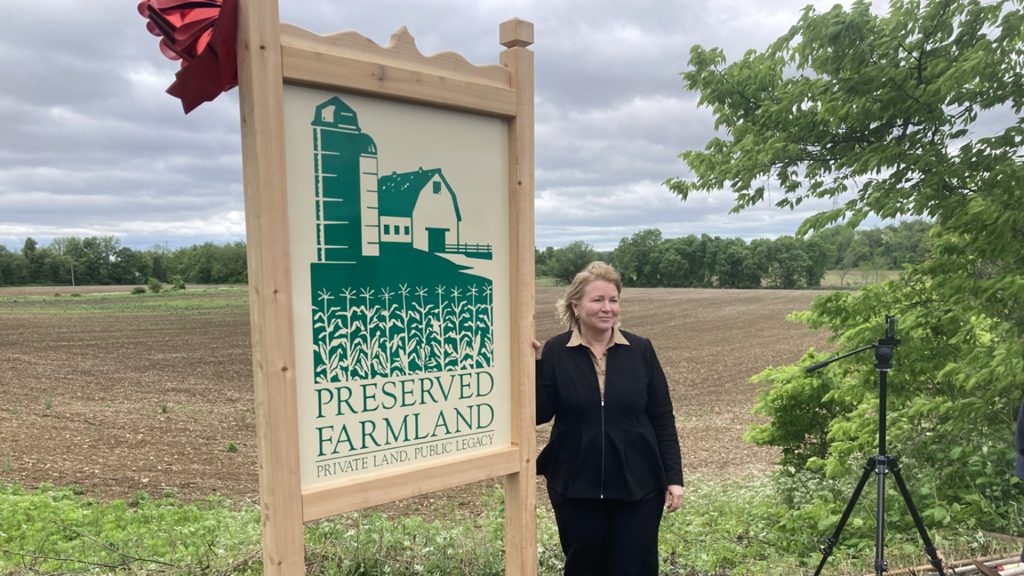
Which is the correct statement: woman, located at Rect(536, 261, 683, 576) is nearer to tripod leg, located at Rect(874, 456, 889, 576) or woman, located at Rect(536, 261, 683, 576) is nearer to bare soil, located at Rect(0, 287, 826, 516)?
tripod leg, located at Rect(874, 456, 889, 576)

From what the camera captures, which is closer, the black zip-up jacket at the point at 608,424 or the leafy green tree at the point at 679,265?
the black zip-up jacket at the point at 608,424

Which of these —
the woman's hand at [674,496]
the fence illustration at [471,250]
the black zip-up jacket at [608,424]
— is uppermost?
the fence illustration at [471,250]

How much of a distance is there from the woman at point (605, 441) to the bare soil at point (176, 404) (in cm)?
442

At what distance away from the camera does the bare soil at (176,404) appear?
8.53 metres

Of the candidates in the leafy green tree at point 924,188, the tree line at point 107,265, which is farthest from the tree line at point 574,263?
the leafy green tree at point 924,188

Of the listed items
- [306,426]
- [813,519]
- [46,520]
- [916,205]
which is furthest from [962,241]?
[46,520]

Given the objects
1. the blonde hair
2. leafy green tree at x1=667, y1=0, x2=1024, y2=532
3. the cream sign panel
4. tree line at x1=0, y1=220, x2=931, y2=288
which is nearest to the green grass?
leafy green tree at x1=667, y1=0, x2=1024, y2=532

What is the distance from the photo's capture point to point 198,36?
2.19 meters

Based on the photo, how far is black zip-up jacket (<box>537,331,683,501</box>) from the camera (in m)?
2.92

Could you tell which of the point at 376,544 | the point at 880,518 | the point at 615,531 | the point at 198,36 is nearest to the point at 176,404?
the point at 376,544

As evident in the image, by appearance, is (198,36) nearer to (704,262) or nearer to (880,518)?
(880,518)

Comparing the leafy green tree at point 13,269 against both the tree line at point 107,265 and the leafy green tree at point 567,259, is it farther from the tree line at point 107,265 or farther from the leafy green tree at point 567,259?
the leafy green tree at point 567,259

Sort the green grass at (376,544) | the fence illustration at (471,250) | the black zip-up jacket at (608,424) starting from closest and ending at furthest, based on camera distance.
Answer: the fence illustration at (471,250), the black zip-up jacket at (608,424), the green grass at (376,544)

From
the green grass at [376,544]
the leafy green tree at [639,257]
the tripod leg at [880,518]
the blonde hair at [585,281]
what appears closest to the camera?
the blonde hair at [585,281]
